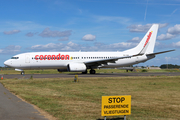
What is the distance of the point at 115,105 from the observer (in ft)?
23.8

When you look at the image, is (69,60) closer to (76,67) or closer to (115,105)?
(76,67)

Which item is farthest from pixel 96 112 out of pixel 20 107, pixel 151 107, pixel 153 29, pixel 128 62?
pixel 153 29

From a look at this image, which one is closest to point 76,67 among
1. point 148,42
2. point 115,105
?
point 148,42

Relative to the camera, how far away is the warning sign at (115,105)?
281 inches

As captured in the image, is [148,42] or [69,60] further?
[148,42]

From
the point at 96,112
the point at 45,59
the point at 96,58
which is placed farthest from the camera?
the point at 96,58

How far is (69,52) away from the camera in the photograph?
39812 millimetres

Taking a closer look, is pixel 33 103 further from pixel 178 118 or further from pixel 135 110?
pixel 178 118

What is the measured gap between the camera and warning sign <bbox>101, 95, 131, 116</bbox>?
713 cm

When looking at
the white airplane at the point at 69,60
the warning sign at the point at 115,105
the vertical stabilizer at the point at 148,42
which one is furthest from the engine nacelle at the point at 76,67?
the warning sign at the point at 115,105

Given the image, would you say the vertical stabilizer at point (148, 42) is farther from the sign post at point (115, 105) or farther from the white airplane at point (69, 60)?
the sign post at point (115, 105)

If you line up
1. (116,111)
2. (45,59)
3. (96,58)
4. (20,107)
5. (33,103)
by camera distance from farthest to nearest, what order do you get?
(96,58) → (45,59) → (33,103) → (20,107) → (116,111)

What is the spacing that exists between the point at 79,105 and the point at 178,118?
4763 mm

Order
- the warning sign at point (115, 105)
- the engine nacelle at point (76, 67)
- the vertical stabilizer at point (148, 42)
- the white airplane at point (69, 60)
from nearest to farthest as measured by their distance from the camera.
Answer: the warning sign at point (115, 105), the engine nacelle at point (76, 67), the white airplane at point (69, 60), the vertical stabilizer at point (148, 42)
